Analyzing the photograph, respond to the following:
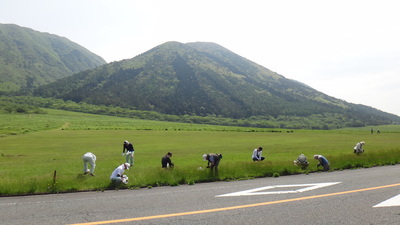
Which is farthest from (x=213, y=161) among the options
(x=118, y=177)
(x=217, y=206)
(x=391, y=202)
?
(x=391, y=202)

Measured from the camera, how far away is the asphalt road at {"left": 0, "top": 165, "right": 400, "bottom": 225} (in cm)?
868

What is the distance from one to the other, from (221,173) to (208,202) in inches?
274

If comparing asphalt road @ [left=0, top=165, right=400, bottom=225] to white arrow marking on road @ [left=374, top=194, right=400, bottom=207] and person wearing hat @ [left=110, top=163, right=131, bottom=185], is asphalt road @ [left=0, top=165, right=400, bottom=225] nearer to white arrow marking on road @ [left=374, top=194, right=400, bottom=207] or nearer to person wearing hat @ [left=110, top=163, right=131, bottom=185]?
white arrow marking on road @ [left=374, top=194, right=400, bottom=207]

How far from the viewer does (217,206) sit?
10.2m

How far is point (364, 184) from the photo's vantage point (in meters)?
13.9

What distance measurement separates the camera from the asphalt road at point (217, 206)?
342 inches

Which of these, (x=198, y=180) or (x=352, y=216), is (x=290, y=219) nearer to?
(x=352, y=216)

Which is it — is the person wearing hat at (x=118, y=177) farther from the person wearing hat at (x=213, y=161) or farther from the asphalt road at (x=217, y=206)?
the person wearing hat at (x=213, y=161)

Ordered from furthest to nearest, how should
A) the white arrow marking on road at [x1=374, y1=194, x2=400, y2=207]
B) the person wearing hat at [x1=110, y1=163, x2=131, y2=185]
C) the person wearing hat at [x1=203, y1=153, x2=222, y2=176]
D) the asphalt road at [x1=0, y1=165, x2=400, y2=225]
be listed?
the person wearing hat at [x1=203, y1=153, x2=222, y2=176] → the person wearing hat at [x1=110, y1=163, x2=131, y2=185] → the white arrow marking on road at [x1=374, y1=194, x2=400, y2=207] → the asphalt road at [x1=0, y1=165, x2=400, y2=225]

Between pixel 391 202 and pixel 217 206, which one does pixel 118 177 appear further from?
pixel 391 202

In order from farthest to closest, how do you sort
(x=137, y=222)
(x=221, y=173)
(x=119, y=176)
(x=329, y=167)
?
(x=329, y=167) → (x=221, y=173) → (x=119, y=176) → (x=137, y=222)

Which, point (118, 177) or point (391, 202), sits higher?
point (391, 202)

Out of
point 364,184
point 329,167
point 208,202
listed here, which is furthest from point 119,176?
point 329,167

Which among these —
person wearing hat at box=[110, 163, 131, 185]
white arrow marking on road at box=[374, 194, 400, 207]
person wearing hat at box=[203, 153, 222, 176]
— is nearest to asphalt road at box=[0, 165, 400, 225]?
white arrow marking on road at box=[374, 194, 400, 207]
